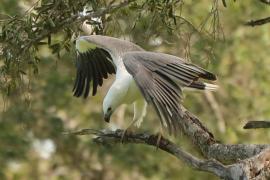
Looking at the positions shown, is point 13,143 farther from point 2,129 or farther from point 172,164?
point 172,164

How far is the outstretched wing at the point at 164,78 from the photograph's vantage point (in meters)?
3.41

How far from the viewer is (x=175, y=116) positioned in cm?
338

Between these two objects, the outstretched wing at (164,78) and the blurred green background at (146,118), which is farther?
the blurred green background at (146,118)

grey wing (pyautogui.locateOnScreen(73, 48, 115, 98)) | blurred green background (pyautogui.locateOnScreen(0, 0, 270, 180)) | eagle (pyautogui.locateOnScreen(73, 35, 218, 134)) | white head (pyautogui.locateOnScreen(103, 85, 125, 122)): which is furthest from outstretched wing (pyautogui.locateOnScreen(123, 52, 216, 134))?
blurred green background (pyautogui.locateOnScreen(0, 0, 270, 180))

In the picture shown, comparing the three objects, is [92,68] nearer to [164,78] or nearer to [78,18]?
[78,18]

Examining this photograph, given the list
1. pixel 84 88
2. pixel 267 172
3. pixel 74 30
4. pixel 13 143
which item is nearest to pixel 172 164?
pixel 13 143

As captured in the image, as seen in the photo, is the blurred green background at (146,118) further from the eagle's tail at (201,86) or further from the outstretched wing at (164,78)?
the outstretched wing at (164,78)

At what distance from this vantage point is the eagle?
349cm

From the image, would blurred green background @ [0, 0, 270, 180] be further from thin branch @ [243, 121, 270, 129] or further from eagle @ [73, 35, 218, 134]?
thin branch @ [243, 121, 270, 129]

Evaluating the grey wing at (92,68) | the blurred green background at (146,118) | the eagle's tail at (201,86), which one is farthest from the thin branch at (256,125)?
the blurred green background at (146,118)

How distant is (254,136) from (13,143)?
2.42 m

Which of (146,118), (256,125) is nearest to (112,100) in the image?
(256,125)

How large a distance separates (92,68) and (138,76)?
93 cm

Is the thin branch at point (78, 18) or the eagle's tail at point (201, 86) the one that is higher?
the thin branch at point (78, 18)
